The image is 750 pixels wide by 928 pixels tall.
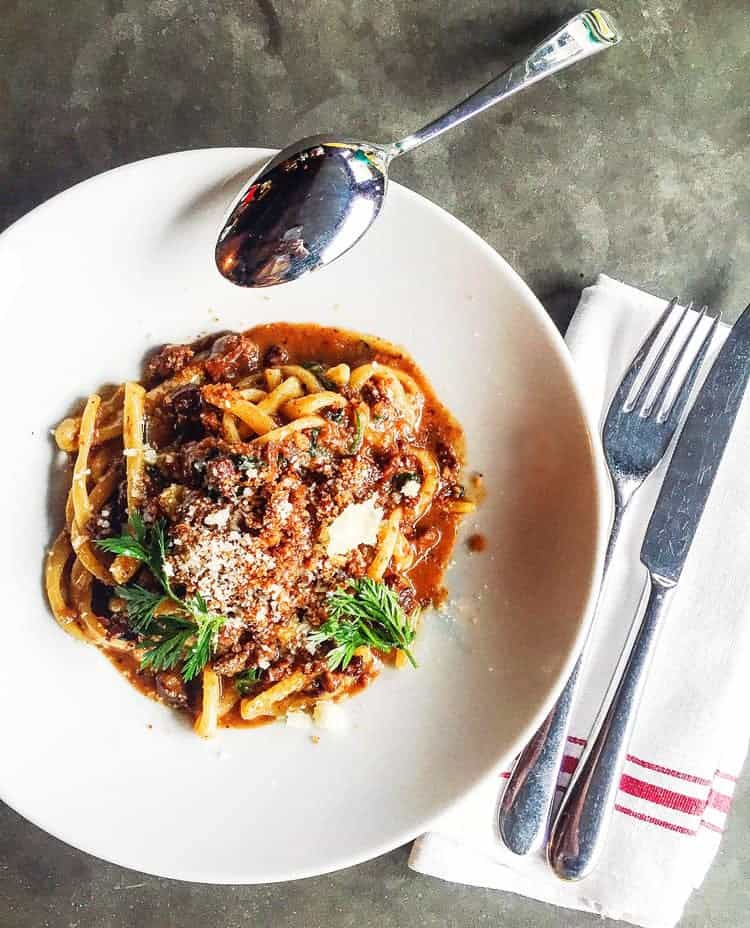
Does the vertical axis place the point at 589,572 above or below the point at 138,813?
below

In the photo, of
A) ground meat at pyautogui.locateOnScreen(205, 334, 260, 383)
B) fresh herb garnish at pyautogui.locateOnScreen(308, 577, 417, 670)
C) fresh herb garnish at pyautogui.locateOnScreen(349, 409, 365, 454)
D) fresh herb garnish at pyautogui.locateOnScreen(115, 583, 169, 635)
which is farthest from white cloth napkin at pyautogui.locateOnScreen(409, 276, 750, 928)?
fresh herb garnish at pyautogui.locateOnScreen(115, 583, 169, 635)

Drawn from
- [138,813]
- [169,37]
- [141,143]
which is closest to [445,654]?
[138,813]

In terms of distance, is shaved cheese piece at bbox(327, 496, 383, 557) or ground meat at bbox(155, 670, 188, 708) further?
ground meat at bbox(155, 670, 188, 708)

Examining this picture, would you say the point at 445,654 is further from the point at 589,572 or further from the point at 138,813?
the point at 138,813

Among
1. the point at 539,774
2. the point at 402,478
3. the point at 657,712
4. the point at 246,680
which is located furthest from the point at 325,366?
the point at 657,712

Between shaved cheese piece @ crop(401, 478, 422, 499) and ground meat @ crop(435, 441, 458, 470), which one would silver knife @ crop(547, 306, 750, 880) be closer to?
ground meat @ crop(435, 441, 458, 470)

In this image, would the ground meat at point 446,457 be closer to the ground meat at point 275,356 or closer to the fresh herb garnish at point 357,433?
the fresh herb garnish at point 357,433

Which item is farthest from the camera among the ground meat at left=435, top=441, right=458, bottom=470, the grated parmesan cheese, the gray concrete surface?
the gray concrete surface
